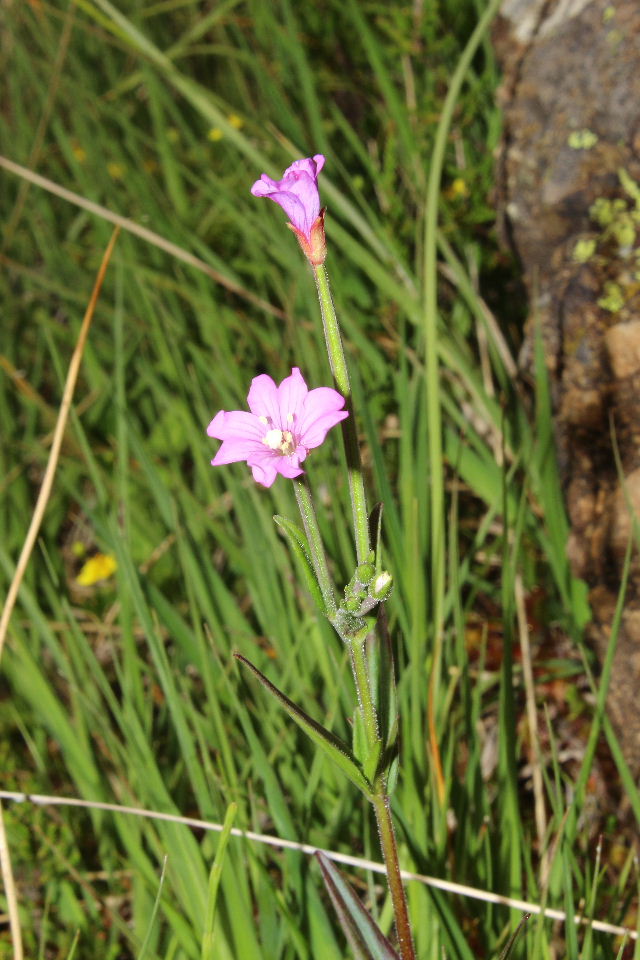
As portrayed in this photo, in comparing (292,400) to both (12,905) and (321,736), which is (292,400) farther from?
(12,905)

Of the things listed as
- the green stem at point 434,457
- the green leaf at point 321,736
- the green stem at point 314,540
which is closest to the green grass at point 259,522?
the green stem at point 434,457

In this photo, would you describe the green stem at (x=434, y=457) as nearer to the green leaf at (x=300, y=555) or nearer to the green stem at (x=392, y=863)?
the green stem at (x=392, y=863)

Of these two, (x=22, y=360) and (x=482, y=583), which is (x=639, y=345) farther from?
(x=22, y=360)

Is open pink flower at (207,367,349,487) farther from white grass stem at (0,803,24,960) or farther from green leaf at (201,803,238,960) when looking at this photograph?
white grass stem at (0,803,24,960)

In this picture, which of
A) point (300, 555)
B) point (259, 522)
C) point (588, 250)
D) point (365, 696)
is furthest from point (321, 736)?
point (588, 250)

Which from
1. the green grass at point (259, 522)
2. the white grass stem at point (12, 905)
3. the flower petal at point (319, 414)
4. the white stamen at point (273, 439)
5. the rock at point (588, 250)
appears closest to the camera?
the flower petal at point (319, 414)
